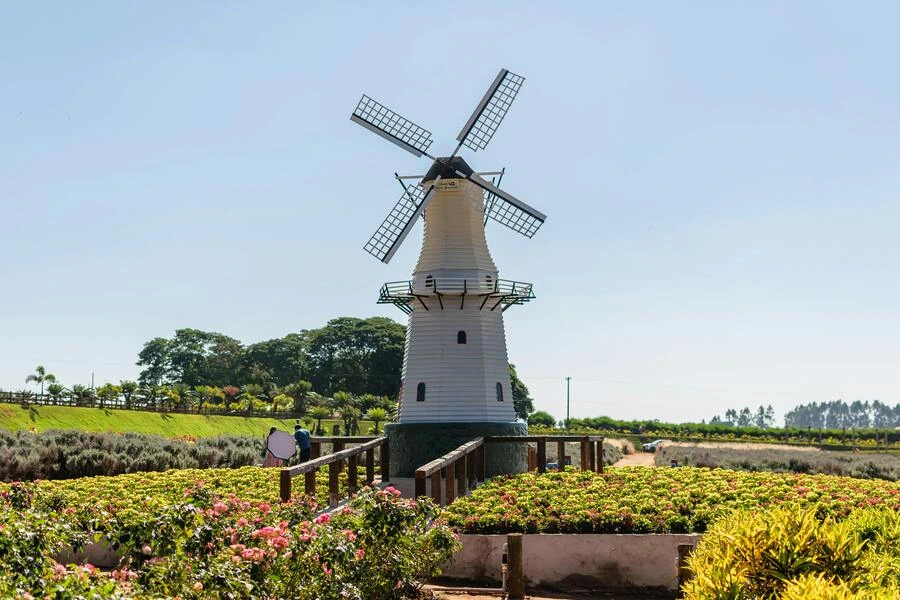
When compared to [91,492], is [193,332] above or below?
above

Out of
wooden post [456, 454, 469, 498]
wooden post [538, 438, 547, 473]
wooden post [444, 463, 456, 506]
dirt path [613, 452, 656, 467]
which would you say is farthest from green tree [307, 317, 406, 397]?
wooden post [444, 463, 456, 506]

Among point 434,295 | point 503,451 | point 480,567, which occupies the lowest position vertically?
point 480,567

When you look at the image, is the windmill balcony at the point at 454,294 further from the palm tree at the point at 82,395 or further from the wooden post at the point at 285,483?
the palm tree at the point at 82,395

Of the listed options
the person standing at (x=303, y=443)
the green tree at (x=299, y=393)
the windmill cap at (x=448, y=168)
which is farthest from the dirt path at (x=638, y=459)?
the person standing at (x=303, y=443)

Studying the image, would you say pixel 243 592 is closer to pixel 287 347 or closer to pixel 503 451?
pixel 503 451

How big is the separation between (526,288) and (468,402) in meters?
3.85

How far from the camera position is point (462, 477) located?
79.3ft

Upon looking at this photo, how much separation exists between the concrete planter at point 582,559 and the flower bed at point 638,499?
0.39 metres

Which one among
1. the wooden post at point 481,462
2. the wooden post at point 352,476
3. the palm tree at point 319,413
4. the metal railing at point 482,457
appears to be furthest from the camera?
the palm tree at point 319,413

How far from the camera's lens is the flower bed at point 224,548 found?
8.71 metres

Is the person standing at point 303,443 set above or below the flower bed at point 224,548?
above

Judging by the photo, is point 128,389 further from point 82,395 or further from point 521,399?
point 521,399

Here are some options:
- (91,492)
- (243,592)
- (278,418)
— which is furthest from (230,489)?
(278,418)

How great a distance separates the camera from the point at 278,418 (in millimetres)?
75000
